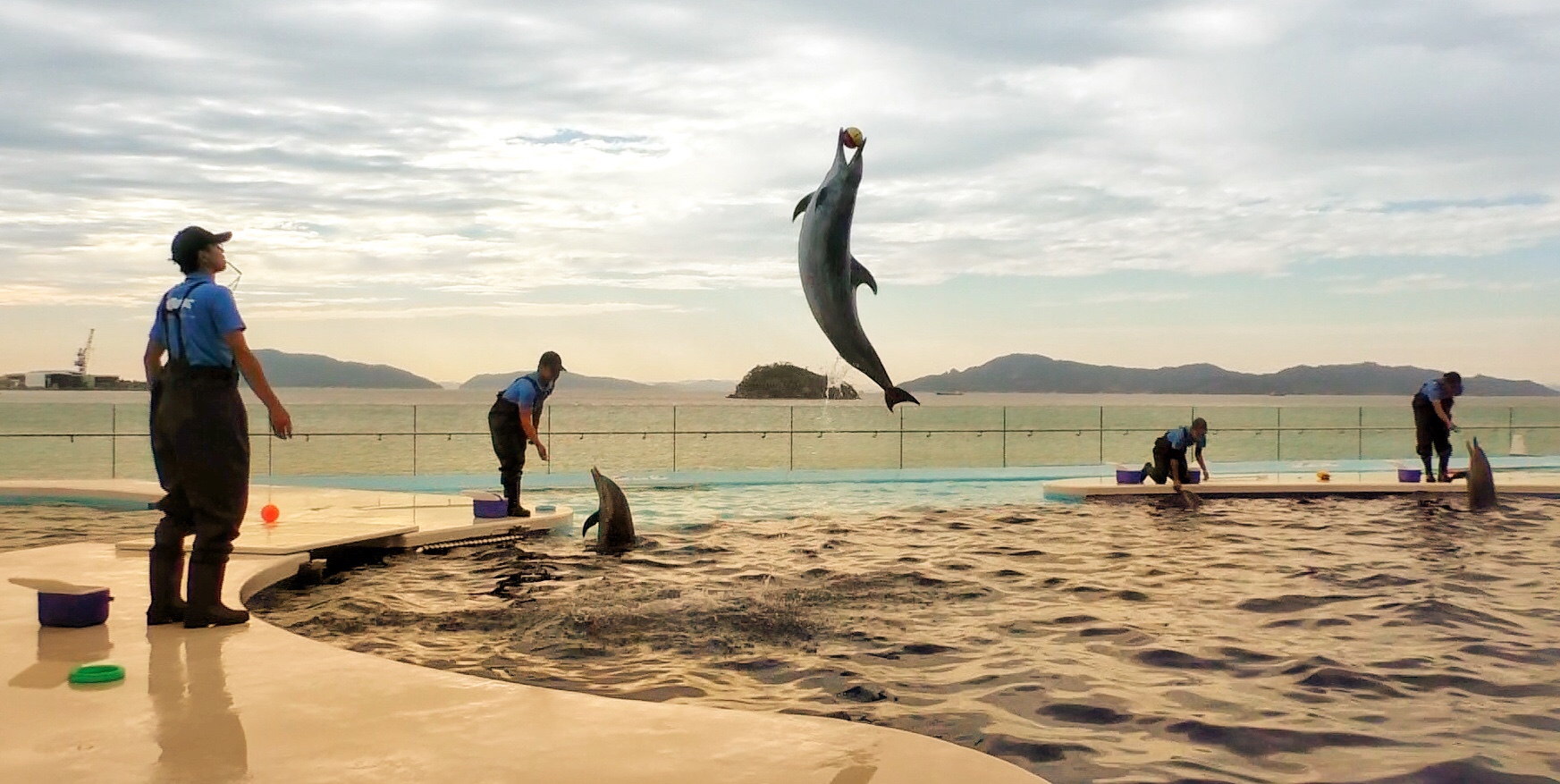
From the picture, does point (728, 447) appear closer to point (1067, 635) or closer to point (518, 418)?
point (518, 418)

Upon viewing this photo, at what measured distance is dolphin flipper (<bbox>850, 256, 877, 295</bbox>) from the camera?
649 cm

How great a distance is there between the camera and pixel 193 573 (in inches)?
238

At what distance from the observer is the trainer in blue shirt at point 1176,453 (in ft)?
51.6

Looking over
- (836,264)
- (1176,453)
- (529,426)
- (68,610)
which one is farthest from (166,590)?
(1176,453)

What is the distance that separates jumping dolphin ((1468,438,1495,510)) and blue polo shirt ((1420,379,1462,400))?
1542 millimetres

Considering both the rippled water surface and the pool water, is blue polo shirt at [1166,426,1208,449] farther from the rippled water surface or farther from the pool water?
the pool water

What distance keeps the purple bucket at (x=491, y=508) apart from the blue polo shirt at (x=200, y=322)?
686cm

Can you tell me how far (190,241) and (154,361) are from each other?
0.64 meters

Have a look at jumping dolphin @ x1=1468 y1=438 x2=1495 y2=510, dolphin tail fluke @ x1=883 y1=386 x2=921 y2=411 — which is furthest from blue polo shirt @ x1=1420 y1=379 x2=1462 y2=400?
dolphin tail fluke @ x1=883 y1=386 x2=921 y2=411

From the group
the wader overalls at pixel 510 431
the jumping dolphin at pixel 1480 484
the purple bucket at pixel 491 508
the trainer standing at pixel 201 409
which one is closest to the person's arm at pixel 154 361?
the trainer standing at pixel 201 409

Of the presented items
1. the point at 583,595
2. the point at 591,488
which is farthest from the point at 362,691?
the point at 591,488

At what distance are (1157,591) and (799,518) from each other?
20.3 feet

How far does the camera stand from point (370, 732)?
4.27 metres

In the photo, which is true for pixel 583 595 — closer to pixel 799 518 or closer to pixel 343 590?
pixel 343 590
